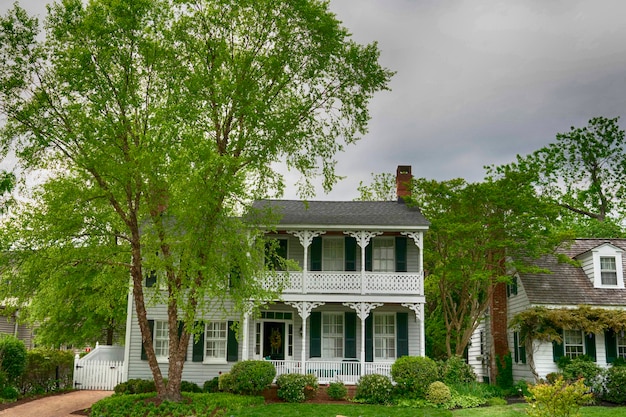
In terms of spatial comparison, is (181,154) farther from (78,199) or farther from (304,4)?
(304,4)

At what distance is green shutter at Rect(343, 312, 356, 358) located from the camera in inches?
876

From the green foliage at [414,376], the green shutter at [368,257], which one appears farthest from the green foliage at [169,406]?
the green shutter at [368,257]

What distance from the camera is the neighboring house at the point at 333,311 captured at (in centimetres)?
2147

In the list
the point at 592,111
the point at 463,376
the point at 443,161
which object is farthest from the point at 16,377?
the point at 592,111

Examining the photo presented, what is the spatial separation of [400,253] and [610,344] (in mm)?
7928

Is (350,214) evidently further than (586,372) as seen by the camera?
Yes

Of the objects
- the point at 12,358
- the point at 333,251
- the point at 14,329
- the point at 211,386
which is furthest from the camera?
the point at 14,329

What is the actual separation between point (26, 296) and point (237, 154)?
719 centimetres

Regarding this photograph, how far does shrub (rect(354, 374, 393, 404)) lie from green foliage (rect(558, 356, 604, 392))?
5.87 m

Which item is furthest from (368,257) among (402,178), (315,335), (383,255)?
(402,178)

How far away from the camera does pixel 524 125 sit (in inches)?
976

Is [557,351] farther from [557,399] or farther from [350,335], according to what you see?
[557,399]

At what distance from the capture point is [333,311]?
23.0 meters

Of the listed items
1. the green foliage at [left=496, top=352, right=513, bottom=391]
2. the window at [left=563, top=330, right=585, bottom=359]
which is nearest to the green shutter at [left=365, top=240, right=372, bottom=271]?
the green foliage at [left=496, top=352, right=513, bottom=391]
